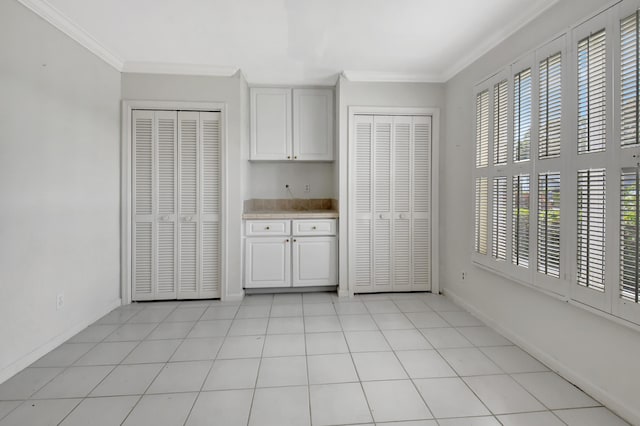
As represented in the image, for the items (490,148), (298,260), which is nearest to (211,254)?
(298,260)

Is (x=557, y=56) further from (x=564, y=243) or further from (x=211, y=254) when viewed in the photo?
(x=211, y=254)

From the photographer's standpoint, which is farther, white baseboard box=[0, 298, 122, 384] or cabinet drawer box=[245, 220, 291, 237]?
cabinet drawer box=[245, 220, 291, 237]

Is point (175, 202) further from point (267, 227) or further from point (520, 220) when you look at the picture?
point (520, 220)

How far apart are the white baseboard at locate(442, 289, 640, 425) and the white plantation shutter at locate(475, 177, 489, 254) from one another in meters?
0.63

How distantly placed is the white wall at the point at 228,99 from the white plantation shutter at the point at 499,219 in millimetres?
2495

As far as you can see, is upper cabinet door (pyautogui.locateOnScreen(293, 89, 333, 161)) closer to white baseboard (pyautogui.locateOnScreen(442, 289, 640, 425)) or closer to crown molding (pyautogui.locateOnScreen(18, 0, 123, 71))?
crown molding (pyautogui.locateOnScreen(18, 0, 123, 71))

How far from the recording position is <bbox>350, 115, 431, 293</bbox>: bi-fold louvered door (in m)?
3.54

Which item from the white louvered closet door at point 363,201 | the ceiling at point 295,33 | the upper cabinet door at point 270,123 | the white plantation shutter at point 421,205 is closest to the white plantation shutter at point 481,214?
the white plantation shutter at point 421,205

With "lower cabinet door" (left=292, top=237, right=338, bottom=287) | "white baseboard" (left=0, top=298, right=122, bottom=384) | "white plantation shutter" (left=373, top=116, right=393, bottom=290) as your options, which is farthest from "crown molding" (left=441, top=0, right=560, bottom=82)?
"white baseboard" (left=0, top=298, right=122, bottom=384)

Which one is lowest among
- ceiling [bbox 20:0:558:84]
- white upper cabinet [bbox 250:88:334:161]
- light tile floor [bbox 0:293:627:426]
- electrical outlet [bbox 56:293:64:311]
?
light tile floor [bbox 0:293:627:426]

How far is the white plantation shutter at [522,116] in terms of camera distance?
228 cm

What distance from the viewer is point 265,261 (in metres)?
3.56

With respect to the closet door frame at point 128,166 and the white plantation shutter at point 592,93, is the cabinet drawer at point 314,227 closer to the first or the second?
the closet door frame at point 128,166

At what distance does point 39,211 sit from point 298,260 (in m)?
2.30
